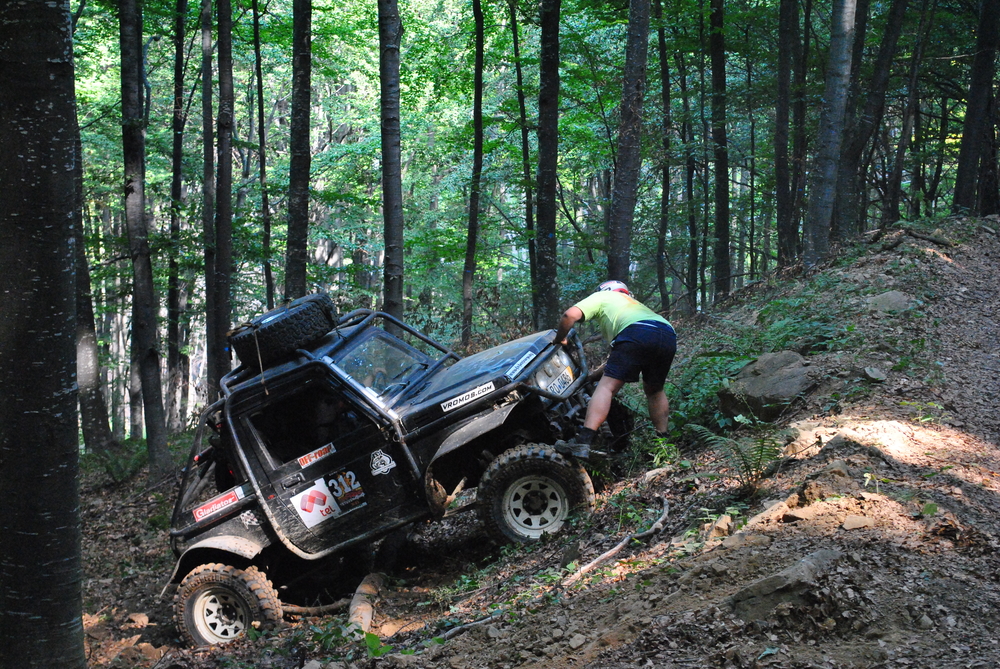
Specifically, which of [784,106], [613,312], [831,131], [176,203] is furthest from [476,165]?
[613,312]

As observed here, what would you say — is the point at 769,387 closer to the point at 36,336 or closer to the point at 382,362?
the point at 382,362

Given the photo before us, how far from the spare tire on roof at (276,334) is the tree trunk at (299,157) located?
4.94 metres

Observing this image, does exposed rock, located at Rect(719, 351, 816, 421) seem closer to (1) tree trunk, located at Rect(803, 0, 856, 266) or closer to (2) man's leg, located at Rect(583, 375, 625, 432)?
(2) man's leg, located at Rect(583, 375, 625, 432)

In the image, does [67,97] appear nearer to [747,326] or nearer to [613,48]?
[747,326]

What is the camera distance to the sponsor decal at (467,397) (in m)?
6.22

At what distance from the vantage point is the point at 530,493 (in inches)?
242

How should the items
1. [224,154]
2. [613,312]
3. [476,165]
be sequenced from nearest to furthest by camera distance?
[613,312] → [224,154] → [476,165]

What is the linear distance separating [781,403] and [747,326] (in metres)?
3.03

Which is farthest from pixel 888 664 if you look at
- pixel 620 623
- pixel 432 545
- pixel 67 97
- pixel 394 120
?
pixel 394 120

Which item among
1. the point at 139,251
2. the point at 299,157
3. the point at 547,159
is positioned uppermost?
the point at 547,159

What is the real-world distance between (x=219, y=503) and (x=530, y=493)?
8.79ft

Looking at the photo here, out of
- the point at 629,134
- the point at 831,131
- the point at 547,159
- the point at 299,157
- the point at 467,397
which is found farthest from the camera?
the point at 547,159

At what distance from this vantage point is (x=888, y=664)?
301 centimetres

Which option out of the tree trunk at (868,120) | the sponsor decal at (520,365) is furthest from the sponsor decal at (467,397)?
the tree trunk at (868,120)
